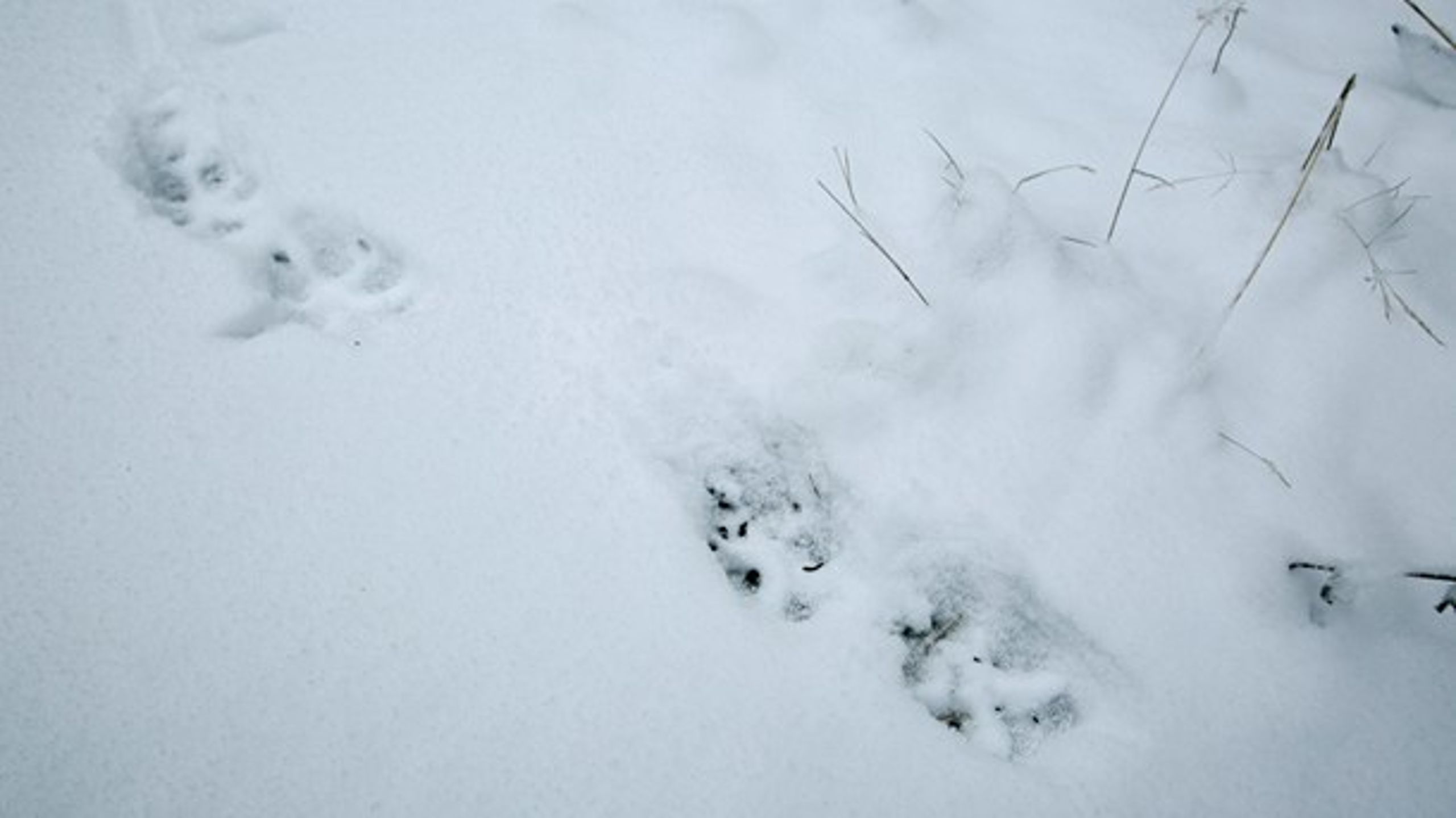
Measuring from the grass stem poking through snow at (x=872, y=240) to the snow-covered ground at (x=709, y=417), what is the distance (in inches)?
0.4

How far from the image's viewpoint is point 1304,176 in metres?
0.89

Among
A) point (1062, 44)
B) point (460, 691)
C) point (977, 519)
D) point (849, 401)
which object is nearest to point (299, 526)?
point (460, 691)

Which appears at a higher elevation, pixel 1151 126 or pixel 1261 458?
pixel 1151 126

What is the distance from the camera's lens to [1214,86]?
1.21 metres

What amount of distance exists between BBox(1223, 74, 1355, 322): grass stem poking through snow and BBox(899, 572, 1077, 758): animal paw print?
46 cm

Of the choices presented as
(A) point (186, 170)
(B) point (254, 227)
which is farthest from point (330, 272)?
(A) point (186, 170)

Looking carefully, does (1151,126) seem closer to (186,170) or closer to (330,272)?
(330,272)

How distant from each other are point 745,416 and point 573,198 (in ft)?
1.33

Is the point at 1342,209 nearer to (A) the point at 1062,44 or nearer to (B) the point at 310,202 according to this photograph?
(A) the point at 1062,44

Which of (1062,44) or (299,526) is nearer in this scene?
(299,526)

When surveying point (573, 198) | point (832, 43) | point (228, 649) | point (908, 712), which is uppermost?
point (832, 43)

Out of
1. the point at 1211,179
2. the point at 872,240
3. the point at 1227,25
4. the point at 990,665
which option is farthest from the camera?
the point at 1227,25

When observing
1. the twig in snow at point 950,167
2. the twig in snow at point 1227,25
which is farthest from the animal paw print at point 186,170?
the twig in snow at point 1227,25

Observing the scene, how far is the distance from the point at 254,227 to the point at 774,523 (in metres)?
0.80
